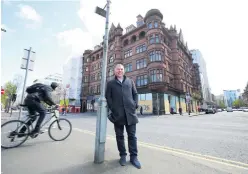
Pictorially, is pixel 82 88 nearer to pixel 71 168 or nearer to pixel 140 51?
pixel 140 51

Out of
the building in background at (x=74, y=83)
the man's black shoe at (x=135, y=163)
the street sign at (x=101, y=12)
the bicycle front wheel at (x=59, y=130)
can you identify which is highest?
the building in background at (x=74, y=83)

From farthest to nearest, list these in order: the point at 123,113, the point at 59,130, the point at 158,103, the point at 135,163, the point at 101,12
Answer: the point at 158,103
the point at 59,130
the point at 101,12
the point at 123,113
the point at 135,163

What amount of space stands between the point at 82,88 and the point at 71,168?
41.8 meters

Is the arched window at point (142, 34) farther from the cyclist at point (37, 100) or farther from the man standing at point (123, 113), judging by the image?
the man standing at point (123, 113)

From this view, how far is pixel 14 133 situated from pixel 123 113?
3.23m

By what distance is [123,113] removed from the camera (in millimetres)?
2650

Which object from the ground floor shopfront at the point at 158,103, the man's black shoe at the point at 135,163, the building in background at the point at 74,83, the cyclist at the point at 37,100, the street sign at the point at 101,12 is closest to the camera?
the man's black shoe at the point at 135,163

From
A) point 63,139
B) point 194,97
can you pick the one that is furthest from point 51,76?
point 63,139

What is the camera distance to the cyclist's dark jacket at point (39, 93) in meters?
3.92

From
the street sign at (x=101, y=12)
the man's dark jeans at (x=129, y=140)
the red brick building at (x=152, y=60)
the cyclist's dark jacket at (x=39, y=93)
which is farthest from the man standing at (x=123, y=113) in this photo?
the red brick building at (x=152, y=60)

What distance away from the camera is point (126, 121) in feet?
8.67

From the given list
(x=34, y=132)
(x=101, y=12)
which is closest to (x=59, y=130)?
(x=34, y=132)

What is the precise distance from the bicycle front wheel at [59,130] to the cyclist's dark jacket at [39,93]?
2.68 ft

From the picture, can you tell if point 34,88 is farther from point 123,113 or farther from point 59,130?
point 123,113
